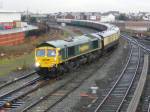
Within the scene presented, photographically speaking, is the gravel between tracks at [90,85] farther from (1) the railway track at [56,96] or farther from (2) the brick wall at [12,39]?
(2) the brick wall at [12,39]

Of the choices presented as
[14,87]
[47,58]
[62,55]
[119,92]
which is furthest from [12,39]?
[119,92]

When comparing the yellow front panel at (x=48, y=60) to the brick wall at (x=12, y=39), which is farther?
the brick wall at (x=12, y=39)

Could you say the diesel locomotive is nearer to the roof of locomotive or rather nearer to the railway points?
the roof of locomotive

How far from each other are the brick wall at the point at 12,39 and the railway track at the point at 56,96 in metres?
24.5

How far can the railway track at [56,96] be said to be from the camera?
19906 millimetres

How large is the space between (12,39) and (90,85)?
106 ft

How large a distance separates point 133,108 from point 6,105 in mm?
6883

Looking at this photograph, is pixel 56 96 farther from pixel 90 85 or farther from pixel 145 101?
pixel 145 101

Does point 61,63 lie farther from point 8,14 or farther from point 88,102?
point 8,14

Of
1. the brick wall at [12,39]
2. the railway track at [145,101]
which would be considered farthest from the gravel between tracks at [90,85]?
the brick wall at [12,39]

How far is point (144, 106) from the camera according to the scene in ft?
66.7

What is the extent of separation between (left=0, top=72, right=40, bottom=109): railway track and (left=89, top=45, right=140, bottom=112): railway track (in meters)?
4.88

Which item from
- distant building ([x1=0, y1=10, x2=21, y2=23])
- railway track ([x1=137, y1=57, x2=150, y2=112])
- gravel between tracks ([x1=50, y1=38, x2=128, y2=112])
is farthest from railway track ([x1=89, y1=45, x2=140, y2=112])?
distant building ([x1=0, y1=10, x2=21, y2=23])

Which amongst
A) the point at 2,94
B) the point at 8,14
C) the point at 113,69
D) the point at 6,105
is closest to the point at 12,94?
the point at 2,94
